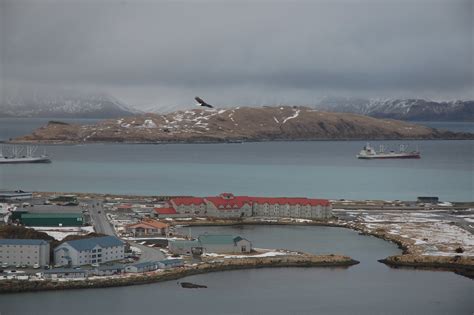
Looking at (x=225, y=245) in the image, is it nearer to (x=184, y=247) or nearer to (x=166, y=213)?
(x=184, y=247)

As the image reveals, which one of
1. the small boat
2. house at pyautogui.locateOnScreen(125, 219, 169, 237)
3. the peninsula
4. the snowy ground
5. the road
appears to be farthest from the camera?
the peninsula

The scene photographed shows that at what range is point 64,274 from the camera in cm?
1216

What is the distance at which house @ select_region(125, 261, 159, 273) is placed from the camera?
1261cm

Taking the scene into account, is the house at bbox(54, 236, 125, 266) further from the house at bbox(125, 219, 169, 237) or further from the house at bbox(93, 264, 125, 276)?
the house at bbox(125, 219, 169, 237)

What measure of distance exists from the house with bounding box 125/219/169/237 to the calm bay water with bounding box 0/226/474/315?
12.1 feet

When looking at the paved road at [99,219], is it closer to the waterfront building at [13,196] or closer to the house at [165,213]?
the house at [165,213]

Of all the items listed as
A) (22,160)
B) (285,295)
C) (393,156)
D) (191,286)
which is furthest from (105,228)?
(393,156)

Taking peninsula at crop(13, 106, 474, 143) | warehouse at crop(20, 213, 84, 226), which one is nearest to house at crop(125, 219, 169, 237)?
warehouse at crop(20, 213, 84, 226)

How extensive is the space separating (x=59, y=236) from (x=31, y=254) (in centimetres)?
279

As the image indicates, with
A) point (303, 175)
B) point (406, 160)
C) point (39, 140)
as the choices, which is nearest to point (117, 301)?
point (303, 175)

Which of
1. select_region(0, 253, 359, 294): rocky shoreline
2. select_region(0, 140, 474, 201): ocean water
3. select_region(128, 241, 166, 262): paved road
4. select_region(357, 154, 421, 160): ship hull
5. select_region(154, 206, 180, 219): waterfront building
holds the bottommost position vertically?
select_region(0, 253, 359, 294): rocky shoreline

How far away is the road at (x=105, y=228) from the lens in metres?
13.7

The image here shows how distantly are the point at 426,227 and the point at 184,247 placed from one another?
6563 mm

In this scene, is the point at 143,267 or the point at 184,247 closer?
the point at 143,267
